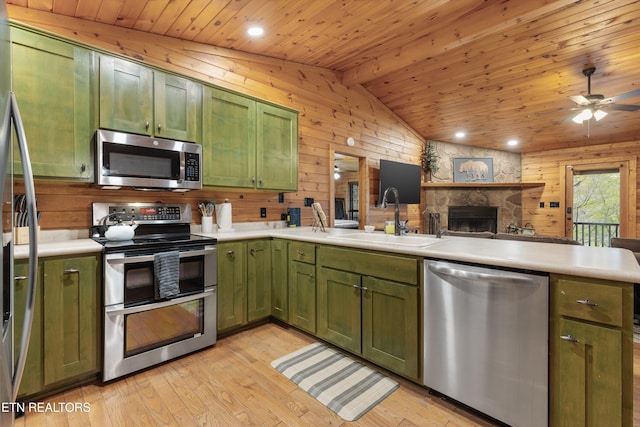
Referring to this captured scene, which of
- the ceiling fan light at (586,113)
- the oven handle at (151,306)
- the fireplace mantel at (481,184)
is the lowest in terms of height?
the oven handle at (151,306)

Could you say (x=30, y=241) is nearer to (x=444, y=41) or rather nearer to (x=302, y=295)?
(x=302, y=295)

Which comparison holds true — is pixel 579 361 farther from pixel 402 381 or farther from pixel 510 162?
pixel 510 162

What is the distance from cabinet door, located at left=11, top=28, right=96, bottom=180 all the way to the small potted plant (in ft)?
18.9

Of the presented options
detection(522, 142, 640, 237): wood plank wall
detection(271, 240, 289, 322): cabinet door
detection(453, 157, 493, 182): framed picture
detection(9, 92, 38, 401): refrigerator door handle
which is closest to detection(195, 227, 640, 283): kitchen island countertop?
detection(271, 240, 289, 322): cabinet door

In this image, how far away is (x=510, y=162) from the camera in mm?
7172

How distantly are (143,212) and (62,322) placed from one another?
39.1 inches

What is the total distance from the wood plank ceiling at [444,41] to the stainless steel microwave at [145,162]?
1.03 meters

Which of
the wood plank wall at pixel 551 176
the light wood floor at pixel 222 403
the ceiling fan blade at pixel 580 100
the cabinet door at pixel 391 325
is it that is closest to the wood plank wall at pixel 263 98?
the light wood floor at pixel 222 403

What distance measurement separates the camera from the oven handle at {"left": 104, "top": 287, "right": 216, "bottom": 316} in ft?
6.58

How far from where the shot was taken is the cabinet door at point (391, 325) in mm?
1921

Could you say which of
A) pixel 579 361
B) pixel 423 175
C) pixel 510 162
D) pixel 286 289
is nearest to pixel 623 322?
pixel 579 361

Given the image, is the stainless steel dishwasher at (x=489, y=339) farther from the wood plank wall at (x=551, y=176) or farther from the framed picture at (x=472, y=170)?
the wood plank wall at (x=551, y=176)

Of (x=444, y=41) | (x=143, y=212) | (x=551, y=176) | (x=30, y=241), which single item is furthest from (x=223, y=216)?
(x=551, y=176)

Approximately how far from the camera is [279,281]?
2938 millimetres
